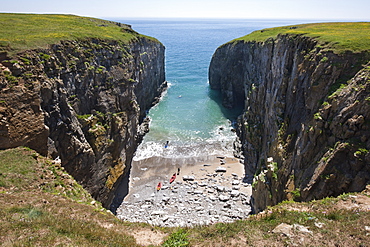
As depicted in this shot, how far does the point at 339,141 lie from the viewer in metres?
15.7

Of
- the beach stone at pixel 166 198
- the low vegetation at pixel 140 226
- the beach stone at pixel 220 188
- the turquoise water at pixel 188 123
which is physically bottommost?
the beach stone at pixel 166 198

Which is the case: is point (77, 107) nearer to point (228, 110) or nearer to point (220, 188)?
point (220, 188)

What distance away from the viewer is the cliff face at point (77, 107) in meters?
17.1

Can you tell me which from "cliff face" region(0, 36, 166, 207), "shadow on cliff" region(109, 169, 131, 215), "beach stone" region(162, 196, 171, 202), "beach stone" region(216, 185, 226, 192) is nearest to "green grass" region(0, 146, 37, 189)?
"cliff face" region(0, 36, 166, 207)

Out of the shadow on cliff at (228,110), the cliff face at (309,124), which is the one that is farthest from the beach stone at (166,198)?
the shadow on cliff at (228,110)

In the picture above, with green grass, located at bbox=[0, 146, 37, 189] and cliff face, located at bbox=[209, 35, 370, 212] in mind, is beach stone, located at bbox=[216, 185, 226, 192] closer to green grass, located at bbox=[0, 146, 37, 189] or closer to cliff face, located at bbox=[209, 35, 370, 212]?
cliff face, located at bbox=[209, 35, 370, 212]

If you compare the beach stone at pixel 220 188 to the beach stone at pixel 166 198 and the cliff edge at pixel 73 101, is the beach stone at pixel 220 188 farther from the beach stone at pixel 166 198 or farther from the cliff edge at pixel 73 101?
the cliff edge at pixel 73 101

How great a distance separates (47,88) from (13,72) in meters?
2.49

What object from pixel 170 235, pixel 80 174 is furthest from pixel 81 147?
pixel 170 235

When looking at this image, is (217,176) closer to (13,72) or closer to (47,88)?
(47,88)

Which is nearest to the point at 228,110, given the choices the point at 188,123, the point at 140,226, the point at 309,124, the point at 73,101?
the point at 188,123

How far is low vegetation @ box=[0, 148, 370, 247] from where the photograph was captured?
31.2 ft

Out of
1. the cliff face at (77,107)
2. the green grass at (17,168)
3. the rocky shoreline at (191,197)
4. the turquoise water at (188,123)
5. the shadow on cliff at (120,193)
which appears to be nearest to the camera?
the green grass at (17,168)

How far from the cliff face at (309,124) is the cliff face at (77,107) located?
Result: 17208mm
